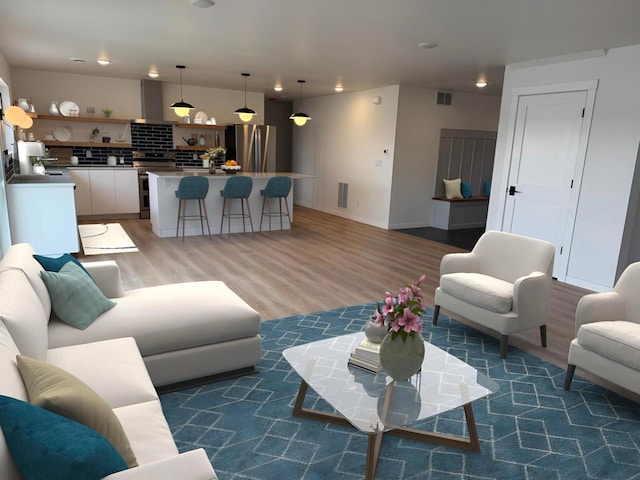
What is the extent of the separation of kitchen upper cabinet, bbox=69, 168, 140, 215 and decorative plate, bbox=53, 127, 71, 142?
34.3 inches

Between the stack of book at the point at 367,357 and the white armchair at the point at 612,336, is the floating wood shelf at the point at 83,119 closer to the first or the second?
the stack of book at the point at 367,357

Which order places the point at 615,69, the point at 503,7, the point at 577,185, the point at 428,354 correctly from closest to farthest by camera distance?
1. the point at 428,354
2. the point at 503,7
3. the point at 615,69
4. the point at 577,185

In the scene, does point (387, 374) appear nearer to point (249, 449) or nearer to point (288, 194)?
point (249, 449)

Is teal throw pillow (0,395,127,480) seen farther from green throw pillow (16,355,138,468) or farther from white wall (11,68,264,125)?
white wall (11,68,264,125)

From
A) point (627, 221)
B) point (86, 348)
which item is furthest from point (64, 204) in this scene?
point (627, 221)

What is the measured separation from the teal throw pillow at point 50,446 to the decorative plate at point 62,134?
8247 millimetres

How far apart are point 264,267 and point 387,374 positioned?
3.35 meters

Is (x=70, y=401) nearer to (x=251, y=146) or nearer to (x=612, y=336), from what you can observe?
(x=612, y=336)

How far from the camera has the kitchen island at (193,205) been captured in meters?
6.81

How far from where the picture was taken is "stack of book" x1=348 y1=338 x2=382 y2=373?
220 centimetres

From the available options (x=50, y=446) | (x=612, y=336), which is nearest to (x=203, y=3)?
(x=50, y=446)

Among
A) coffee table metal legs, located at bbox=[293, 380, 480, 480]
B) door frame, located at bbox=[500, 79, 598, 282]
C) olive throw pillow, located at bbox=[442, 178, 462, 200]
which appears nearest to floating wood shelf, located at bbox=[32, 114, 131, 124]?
olive throw pillow, located at bbox=[442, 178, 462, 200]

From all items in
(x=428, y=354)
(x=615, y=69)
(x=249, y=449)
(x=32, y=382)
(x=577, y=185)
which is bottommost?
(x=249, y=449)

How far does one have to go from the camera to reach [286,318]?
377 cm
